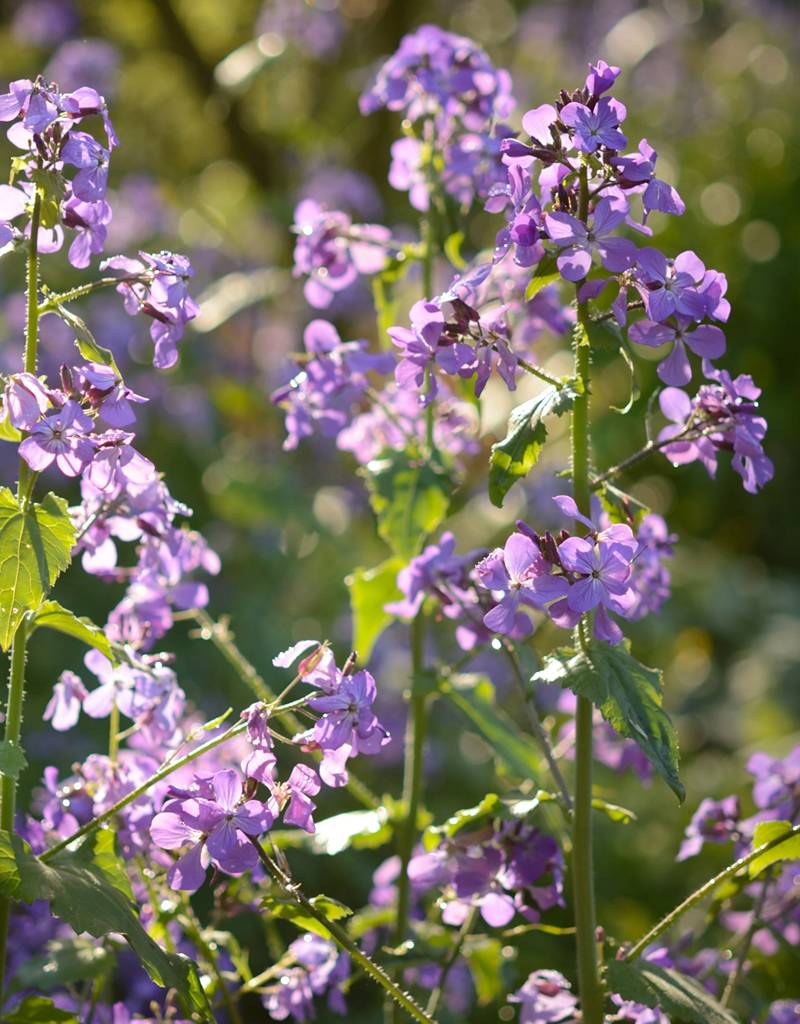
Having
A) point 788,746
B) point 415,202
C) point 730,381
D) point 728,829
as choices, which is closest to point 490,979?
point 728,829

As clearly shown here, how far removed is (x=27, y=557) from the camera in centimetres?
140

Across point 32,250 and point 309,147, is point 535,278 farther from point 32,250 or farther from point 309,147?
point 309,147

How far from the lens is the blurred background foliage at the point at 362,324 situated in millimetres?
3969

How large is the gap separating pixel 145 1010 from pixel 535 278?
1481 millimetres

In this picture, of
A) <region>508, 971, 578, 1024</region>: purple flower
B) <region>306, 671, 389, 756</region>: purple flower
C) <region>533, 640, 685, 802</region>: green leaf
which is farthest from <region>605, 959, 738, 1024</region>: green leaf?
<region>306, 671, 389, 756</region>: purple flower

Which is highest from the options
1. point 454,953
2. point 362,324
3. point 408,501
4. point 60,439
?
point 362,324

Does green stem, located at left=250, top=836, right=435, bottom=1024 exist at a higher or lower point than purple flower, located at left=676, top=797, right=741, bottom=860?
higher

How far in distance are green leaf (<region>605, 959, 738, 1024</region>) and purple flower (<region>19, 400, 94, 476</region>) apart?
32.9 inches

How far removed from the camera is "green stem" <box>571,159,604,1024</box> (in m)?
1.49

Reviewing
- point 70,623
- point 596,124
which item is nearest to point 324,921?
point 70,623

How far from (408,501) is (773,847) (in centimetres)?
69

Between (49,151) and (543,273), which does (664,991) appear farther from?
(49,151)

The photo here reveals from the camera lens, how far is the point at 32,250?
145 centimetres

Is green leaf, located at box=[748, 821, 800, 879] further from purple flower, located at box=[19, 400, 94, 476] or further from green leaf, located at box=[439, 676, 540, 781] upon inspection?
purple flower, located at box=[19, 400, 94, 476]
